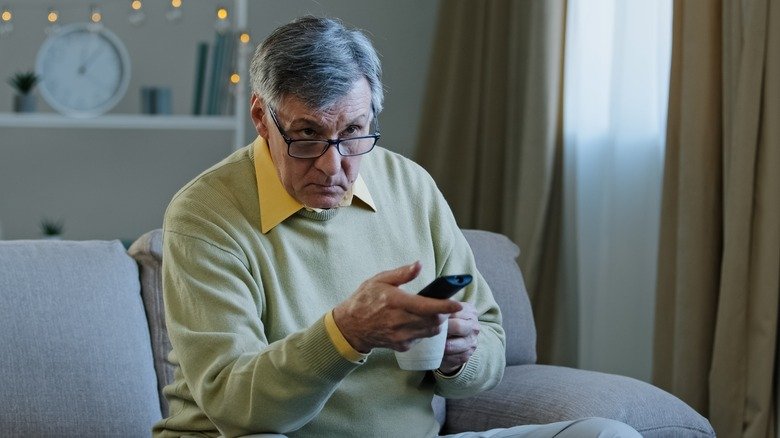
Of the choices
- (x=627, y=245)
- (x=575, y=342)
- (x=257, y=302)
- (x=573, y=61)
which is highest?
(x=573, y=61)

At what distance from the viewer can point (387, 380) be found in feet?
5.63

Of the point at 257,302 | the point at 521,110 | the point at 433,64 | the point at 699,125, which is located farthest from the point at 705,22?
the point at 257,302

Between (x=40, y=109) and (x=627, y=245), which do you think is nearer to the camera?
(x=627, y=245)

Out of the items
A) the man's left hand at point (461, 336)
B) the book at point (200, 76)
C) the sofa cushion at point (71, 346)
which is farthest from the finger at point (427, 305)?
the book at point (200, 76)

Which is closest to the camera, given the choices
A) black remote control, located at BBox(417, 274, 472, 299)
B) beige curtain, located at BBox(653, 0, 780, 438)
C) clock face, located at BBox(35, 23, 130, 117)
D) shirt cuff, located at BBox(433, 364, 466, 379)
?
black remote control, located at BBox(417, 274, 472, 299)

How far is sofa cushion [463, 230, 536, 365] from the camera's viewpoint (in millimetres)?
2301

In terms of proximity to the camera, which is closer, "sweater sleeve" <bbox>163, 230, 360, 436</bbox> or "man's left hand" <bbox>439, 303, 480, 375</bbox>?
"sweater sleeve" <bbox>163, 230, 360, 436</bbox>

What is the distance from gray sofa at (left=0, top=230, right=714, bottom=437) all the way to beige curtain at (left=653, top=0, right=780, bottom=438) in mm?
621

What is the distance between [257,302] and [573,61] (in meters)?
1.96

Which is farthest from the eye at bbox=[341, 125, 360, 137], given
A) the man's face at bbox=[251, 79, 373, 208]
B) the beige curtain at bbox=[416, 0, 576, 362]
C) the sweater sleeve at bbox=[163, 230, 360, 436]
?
the beige curtain at bbox=[416, 0, 576, 362]

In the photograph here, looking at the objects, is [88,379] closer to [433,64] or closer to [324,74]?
[324,74]

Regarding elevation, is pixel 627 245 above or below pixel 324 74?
below

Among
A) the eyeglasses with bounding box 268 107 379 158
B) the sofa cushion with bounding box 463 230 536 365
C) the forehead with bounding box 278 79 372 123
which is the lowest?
the sofa cushion with bounding box 463 230 536 365

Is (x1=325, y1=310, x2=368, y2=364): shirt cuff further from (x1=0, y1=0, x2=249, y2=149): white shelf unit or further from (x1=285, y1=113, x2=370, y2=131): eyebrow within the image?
(x1=0, y1=0, x2=249, y2=149): white shelf unit
